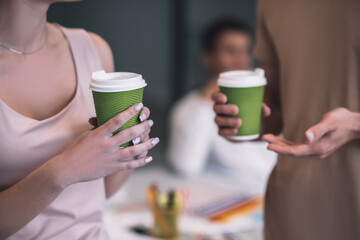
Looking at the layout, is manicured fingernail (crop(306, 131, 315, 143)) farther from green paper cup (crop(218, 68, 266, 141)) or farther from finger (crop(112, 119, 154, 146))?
finger (crop(112, 119, 154, 146))

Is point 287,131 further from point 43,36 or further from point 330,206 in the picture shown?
point 43,36

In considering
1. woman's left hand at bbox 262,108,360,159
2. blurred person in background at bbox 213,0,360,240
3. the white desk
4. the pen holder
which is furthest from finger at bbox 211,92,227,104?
the white desk

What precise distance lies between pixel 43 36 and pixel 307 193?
0.96 meters

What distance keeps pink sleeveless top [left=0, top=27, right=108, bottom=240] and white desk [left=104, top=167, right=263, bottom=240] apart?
32.2 inches

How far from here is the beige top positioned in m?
1.29

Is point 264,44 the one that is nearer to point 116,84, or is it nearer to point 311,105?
point 311,105

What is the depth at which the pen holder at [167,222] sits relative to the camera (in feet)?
6.24

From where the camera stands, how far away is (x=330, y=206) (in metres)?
1.37

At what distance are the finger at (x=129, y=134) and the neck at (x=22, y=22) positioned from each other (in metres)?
0.41

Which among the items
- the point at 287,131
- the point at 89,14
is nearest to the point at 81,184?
the point at 287,131

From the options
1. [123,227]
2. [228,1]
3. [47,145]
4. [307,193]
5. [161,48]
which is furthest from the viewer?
[161,48]

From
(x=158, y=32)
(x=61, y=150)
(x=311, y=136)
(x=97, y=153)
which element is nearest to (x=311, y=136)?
(x=311, y=136)

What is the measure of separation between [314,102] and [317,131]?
313mm

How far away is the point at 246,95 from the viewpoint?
1.28 metres
